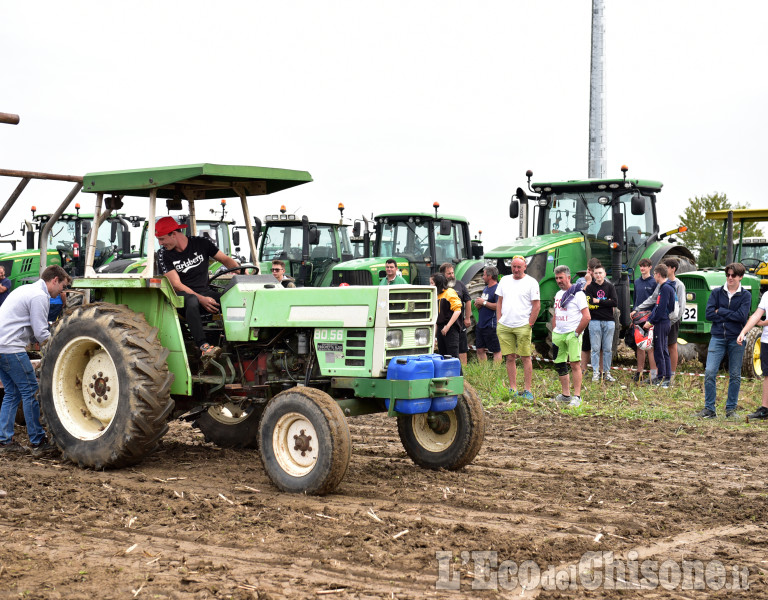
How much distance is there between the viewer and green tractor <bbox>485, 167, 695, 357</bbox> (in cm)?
1381

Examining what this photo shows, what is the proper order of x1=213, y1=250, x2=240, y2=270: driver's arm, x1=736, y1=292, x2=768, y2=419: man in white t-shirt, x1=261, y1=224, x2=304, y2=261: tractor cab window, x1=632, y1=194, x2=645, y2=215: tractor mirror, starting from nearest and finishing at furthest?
x1=213, y1=250, x2=240, y2=270: driver's arm → x1=736, y1=292, x2=768, y2=419: man in white t-shirt → x1=632, y1=194, x2=645, y2=215: tractor mirror → x1=261, y1=224, x2=304, y2=261: tractor cab window

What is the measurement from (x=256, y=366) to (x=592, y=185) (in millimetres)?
8665

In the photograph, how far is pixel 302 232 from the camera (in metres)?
16.8

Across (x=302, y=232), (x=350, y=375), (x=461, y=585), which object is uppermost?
(x=302, y=232)

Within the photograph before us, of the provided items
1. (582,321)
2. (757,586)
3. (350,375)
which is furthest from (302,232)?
(757,586)

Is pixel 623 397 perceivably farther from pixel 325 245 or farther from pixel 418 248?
pixel 325 245

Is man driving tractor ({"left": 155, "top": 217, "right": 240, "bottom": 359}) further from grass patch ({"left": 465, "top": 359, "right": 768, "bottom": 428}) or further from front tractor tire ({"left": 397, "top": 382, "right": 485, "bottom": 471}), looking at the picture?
grass patch ({"left": 465, "top": 359, "right": 768, "bottom": 428})

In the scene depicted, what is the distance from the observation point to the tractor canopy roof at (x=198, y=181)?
6730mm


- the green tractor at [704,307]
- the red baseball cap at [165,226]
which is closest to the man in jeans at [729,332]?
the green tractor at [704,307]

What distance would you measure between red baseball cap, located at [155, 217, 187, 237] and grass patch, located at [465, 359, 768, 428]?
449cm

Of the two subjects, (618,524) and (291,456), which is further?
(291,456)

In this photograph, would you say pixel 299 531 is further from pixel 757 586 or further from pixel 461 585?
pixel 757 586

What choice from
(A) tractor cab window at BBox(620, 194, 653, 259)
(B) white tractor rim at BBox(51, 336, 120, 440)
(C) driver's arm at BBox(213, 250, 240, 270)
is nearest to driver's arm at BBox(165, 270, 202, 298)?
(C) driver's arm at BBox(213, 250, 240, 270)

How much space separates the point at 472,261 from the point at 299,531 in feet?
37.6
